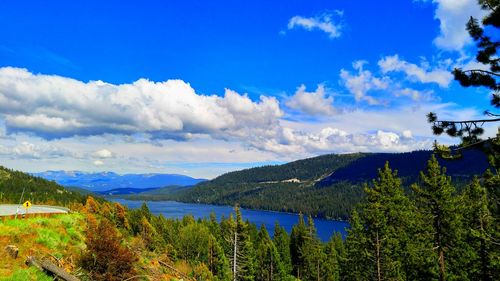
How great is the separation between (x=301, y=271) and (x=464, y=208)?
6365 cm

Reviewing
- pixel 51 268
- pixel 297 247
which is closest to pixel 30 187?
pixel 297 247

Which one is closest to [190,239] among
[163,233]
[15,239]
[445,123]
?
[163,233]

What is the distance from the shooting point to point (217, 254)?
66.2 metres

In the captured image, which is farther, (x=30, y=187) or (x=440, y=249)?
(x=30, y=187)

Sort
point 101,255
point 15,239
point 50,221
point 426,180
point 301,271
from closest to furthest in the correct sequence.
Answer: point 101,255 → point 15,239 → point 50,221 → point 426,180 → point 301,271

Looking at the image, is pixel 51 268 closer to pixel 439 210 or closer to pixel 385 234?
pixel 439 210

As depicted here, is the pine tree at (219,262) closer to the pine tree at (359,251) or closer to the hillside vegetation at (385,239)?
the hillside vegetation at (385,239)

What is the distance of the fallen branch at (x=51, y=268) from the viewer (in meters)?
9.90

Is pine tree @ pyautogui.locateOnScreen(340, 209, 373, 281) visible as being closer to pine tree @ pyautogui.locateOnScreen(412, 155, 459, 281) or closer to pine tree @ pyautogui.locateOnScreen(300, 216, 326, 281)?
pine tree @ pyautogui.locateOnScreen(412, 155, 459, 281)

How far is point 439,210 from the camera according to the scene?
2692cm

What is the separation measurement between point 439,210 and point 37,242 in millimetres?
26101

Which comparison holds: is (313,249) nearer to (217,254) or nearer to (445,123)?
(217,254)

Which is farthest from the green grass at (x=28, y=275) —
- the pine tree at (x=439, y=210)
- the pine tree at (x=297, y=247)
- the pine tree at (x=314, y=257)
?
the pine tree at (x=297, y=247)

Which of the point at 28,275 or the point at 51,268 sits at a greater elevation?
the point at 51,268
